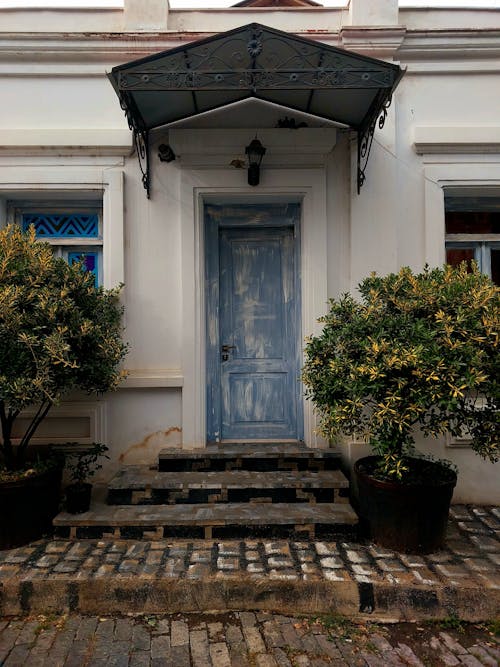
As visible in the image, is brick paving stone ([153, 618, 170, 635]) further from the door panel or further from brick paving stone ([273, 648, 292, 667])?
the door panel

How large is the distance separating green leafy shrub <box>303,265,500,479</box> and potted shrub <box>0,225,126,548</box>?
1842 mm

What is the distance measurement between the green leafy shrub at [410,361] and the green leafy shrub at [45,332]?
1.81 meters

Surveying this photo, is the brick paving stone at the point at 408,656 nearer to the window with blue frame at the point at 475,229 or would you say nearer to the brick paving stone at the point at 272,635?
the brick paving stone at the point at 272,635

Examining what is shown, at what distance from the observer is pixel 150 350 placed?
460cm

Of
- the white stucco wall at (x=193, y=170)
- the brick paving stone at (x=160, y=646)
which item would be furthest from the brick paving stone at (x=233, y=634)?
the white stucco wall at (x=193, y=170)

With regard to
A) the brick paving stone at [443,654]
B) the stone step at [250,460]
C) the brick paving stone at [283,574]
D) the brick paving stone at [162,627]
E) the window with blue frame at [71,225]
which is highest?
the window with blue frame at [71,225]

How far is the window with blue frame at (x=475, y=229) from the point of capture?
4895 mm

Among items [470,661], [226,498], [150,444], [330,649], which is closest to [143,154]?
[150,444]

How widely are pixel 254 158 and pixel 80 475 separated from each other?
3394mm

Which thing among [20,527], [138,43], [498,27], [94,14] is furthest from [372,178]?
[20,527]

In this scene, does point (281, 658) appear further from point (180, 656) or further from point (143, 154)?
point (143, 154)

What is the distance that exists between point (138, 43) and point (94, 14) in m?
0.63

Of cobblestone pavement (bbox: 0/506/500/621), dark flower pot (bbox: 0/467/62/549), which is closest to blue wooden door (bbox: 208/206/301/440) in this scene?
cobblestone pavement (bbox: 0/506/500/621)

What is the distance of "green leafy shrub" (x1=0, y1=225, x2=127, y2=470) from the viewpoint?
3.34m
